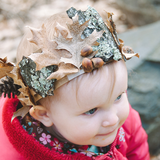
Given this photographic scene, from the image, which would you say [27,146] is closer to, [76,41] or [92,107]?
[92,107]

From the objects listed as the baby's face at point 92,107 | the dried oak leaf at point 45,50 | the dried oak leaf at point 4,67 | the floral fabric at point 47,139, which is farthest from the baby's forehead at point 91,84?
the floral fabric at point 47,139

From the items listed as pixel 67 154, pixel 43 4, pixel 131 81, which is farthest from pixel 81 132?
pixel 43 4

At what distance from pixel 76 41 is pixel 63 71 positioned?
0.13 metres

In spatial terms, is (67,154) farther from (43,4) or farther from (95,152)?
(43,4)

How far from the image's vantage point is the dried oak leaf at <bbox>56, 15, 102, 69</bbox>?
0.76 metres

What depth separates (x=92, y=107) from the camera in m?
0.85

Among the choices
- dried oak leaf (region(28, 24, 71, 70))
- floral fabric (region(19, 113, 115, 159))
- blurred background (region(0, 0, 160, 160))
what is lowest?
blurred background (region(0, 0, 160, 160))

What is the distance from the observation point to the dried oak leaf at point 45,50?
0.75 m

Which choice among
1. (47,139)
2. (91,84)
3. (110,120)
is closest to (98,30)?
(91,84)

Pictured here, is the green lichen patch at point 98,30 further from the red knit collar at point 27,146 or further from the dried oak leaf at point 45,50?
the red knit collar at point 27,146

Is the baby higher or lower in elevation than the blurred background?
higher

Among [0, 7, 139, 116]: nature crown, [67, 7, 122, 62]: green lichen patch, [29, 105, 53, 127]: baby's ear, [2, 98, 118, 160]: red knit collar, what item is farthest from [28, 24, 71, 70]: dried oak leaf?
[2, 98, 118, 160]: red knit collar

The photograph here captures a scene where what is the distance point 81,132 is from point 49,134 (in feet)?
0.82

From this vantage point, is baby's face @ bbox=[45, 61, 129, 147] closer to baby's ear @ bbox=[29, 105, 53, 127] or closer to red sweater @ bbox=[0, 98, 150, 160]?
baby's ear @ bbox=[29, 105, 53, 127]
